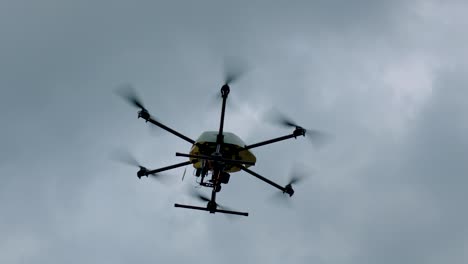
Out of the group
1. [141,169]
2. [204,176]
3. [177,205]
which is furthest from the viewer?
[141,169]

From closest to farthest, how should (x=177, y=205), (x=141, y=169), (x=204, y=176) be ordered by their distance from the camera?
(x=177, y=205)
(x=204, y=176)
(x=141, y=169)

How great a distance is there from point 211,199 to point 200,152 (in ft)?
10.8

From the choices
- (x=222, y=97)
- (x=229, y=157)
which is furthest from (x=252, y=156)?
(x=222, y=97)

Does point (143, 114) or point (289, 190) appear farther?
point (289, 190)

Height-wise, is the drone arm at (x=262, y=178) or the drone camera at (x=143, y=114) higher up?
the drone camera at (x=143, y=114)

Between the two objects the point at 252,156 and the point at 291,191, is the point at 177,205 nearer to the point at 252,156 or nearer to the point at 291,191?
the point at 252,156

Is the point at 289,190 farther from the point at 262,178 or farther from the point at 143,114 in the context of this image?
the point at 143,114

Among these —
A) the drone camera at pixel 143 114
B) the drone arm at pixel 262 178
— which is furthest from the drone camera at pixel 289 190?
the drone camera at pixel 143 114

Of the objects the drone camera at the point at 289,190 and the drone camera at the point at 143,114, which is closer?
the drone camera at the point at 143,114

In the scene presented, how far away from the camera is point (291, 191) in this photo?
47812mm

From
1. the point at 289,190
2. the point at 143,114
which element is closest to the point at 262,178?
the point at 289,190

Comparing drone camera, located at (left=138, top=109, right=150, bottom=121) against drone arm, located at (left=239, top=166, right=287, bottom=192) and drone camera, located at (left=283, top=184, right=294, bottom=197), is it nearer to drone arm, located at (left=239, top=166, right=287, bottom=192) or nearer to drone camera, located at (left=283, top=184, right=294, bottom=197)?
drone arm, located at (left=239, top=166, right=287, bottom=192)

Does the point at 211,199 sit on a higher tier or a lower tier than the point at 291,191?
lower

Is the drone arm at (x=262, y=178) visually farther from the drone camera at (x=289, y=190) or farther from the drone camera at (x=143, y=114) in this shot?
the drone camera at (x=143, y=114)
